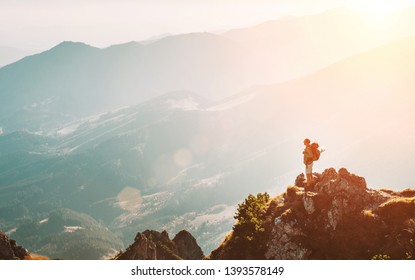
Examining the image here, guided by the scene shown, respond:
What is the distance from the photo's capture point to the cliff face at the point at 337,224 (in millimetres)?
36031

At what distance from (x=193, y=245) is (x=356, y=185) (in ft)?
135

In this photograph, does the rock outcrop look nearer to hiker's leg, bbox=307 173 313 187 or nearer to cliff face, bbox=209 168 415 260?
cliff face, bbox=209 168 415 260

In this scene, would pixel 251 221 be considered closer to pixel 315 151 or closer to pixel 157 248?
pixel 315 151

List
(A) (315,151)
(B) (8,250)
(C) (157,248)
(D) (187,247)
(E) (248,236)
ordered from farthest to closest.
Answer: (D) (187,247) → (C) (157,248) → (B) (8,250) → (E) (248,236) → (A) (315,151)

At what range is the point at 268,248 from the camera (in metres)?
40.9

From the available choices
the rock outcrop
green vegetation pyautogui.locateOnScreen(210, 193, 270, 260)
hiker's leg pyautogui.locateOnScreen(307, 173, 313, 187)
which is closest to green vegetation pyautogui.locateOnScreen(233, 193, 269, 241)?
green vegetation pyautogui.locateOnScreen(210, 193, 270, 260)

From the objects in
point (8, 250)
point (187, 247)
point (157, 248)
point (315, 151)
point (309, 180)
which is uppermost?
point (315, 151)

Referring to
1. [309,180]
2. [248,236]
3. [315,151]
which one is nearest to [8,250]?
[248,236]

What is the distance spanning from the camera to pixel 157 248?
58.2 metres

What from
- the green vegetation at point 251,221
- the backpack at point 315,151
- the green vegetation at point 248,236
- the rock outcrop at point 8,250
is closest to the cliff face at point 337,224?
the green vegetation at point 248,236

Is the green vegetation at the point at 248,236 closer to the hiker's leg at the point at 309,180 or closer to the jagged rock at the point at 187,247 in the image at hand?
the hiker's leg at the point at 309,180

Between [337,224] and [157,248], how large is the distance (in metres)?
28.9
